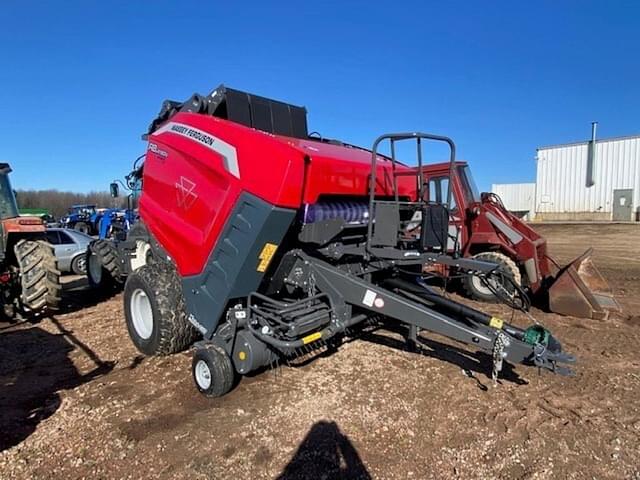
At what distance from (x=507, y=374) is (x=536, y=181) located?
1112 inches

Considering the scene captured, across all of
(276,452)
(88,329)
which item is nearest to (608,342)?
(276,452)

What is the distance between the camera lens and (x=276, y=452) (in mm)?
3049

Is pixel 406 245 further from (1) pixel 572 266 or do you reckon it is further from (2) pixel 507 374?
(1) pixel 572 266

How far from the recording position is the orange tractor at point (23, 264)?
6.23m

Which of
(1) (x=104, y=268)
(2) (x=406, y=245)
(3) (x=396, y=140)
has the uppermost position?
(3) (x=396, y=140)

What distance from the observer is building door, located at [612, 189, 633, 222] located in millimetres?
25219

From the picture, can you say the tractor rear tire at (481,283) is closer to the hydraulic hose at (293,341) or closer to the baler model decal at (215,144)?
the hydraulic hose at (293,341)

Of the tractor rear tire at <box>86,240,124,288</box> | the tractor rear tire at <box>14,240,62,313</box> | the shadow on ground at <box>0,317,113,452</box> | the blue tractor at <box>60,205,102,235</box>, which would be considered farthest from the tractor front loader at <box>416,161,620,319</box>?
the blue tractor at <box>60,205,102,235</box>

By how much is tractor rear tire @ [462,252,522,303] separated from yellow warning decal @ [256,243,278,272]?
14.4 ft

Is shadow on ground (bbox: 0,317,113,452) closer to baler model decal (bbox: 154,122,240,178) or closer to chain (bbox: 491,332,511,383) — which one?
baler model decal (bbox: 154,122,240,178)

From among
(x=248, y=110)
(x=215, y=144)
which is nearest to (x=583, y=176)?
(x=248, y=110)

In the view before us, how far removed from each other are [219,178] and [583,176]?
28.8 m

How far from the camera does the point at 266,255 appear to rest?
3.76m

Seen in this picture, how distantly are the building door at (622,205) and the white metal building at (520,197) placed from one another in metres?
4.61
